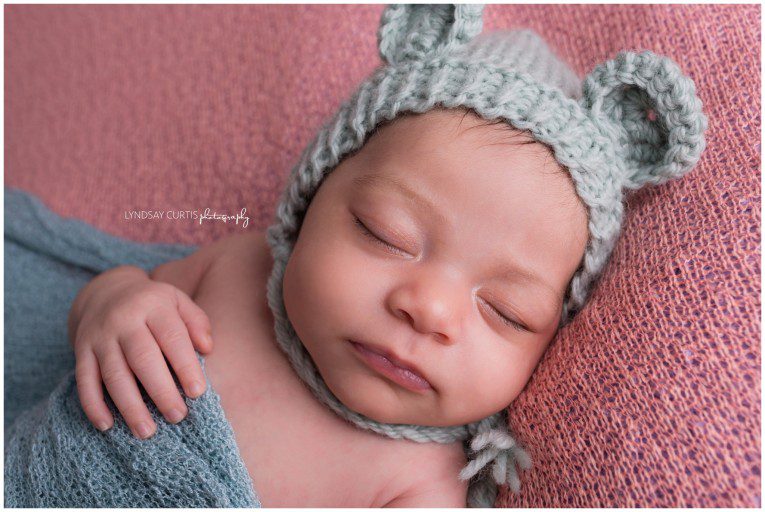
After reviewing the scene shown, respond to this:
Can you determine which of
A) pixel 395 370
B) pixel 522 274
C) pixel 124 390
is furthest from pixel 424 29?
pixel 124 390

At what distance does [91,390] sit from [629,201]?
973mm

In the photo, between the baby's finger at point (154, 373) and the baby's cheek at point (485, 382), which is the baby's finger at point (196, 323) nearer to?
the baby's finger at point (154, 373)

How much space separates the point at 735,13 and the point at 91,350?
4.26 feet

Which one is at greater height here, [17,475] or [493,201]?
[493,201]

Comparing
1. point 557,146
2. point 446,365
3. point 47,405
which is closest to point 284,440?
point 446,365

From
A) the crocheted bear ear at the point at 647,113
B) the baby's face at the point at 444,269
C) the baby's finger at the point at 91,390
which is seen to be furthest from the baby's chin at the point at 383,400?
the crocheted bear ear at the point at 647,113

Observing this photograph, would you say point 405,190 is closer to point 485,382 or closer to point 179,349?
point 485,382

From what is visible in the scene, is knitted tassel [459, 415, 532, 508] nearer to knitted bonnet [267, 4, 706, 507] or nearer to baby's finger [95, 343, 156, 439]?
knitted bonnet [267, 4, 706, 507]

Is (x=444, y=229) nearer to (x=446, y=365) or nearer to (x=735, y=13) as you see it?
(x=446, y=365)

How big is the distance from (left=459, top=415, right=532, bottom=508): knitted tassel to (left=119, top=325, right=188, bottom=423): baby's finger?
48cm

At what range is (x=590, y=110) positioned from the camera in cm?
Answer: 107

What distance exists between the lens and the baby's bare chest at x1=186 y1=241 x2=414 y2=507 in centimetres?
114

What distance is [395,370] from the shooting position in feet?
3.38

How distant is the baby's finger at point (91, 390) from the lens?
1.12 m
